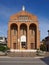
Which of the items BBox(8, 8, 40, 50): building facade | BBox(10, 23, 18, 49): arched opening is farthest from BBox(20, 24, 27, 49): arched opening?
BBox(10, 23, 18, 49): arched opening

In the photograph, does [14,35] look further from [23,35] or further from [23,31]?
[23,31]

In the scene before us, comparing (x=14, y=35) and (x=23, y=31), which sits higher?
(x=23, y=31)

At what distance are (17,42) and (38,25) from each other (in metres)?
9.39

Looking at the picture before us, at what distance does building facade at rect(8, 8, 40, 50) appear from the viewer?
73375 mm

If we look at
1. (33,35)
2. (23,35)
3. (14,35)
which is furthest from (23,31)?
(33,35)

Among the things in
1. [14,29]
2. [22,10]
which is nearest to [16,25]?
[14,29]

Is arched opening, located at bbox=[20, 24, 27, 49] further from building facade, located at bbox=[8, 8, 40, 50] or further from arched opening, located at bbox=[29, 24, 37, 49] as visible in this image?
arched opening, located at bbox=[29, 24, 37, 49]

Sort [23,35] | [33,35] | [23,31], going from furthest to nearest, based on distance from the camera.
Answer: [23,31] < [33,35] < [23,35]

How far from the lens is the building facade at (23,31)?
73375mm

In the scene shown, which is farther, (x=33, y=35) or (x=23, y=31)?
(x=23, y=31)

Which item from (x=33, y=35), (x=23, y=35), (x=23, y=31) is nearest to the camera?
(x=23, y=35)

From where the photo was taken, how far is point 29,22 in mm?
73750

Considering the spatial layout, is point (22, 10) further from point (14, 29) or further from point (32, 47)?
point (32, 47)

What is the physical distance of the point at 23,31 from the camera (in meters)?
75.4
